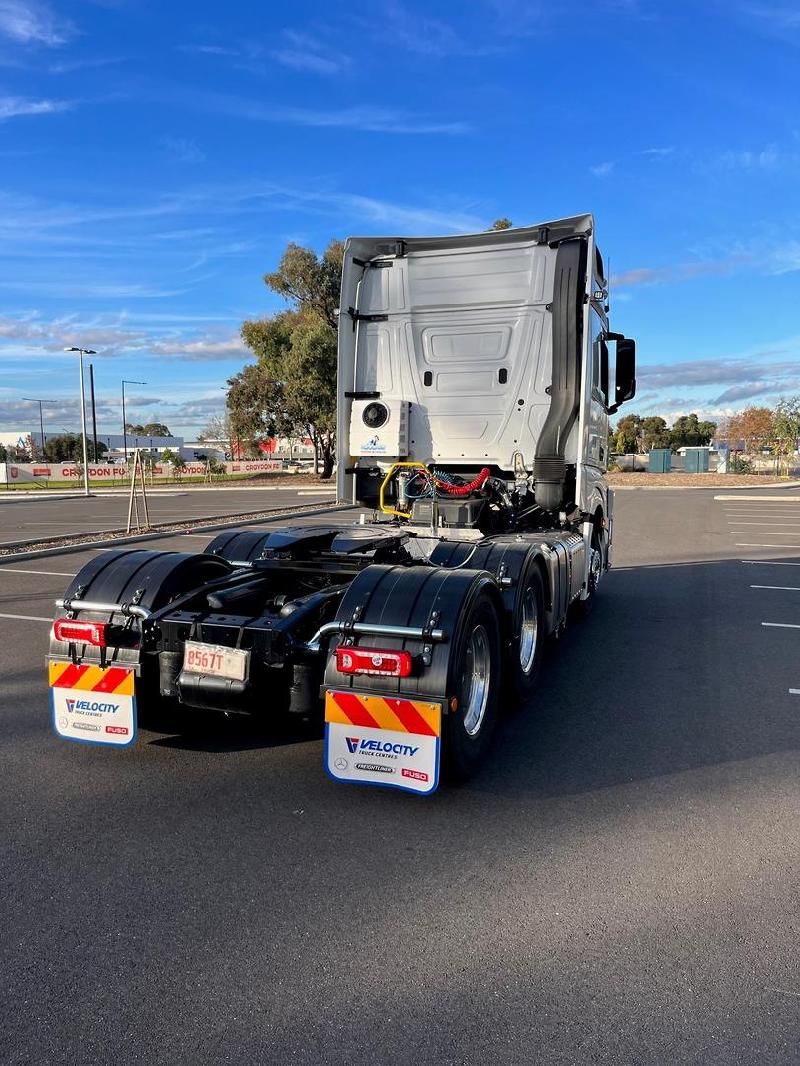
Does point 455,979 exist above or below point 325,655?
below

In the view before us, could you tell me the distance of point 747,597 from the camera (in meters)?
10.0

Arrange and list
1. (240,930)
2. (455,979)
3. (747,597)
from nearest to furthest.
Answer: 1. (455,979)
2. (240,930)
3. (747,597)

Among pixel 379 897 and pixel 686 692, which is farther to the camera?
pixel 686 692

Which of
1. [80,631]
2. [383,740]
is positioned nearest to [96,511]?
[80,631]

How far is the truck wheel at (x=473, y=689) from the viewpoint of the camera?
3961 mm

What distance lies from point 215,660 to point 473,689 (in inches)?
56.2

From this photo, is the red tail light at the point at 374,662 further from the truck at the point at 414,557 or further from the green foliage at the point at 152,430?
the green foliage at the point at 152,430

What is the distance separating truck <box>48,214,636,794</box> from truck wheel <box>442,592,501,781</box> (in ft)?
0.05

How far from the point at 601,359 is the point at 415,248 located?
2.17m

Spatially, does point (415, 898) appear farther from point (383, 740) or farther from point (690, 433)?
point (690, 433)

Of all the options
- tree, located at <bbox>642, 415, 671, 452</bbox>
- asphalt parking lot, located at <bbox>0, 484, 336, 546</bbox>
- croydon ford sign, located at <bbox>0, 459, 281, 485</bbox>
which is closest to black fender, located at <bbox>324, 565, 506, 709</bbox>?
asphalt parking lot, located at <bbox>0, 484, 336, 546</bbox>

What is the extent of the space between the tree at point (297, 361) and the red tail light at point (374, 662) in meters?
37.0

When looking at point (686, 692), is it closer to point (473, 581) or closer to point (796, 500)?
point (473, 581)

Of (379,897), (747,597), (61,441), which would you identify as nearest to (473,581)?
(379,897)
